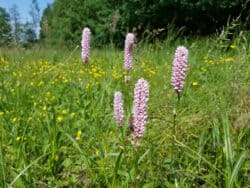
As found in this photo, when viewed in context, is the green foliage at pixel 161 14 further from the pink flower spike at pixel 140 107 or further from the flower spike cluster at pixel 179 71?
the pink flower spike at pixel 140 107

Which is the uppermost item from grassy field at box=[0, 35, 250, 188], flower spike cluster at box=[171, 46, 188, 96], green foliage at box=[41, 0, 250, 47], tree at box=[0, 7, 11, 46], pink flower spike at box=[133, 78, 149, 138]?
green foliage at box=[41, 0, 250, 47]

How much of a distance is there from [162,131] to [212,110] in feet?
1.10

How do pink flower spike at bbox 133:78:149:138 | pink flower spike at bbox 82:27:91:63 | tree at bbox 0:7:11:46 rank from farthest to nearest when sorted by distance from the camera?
tree at bbox 0:7:11:46, pink flower spike at bbox 82:27:91:63, pink flower spike at bbox 133:78:149:138

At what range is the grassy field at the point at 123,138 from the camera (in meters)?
1.74

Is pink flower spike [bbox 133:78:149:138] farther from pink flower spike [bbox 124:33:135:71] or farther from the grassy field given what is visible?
pink flower spike [bbox 124:33:135:71]

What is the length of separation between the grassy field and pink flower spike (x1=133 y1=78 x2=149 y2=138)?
0.45 ft

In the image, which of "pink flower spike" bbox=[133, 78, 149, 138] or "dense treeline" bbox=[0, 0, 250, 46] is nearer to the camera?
"pink flower spike" bbox=[133, 78, 149, 138]

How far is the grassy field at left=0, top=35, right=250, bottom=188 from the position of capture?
1.74 metres

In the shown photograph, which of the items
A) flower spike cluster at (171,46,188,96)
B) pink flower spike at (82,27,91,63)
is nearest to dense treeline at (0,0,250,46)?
pink flower spike at (82,27,91,63)

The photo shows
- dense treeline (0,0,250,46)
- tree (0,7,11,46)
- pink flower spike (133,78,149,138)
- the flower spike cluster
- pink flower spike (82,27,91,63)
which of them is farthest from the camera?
dense treeline (0,0,250,46)

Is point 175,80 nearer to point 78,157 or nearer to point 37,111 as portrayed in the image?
point 78,157

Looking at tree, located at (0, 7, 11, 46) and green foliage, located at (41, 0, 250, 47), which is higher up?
green foliage, located at (41, 0, 250, 47)

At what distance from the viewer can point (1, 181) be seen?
1.74m

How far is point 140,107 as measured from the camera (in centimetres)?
140
